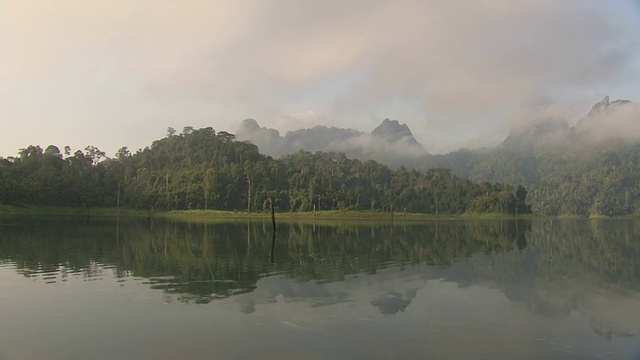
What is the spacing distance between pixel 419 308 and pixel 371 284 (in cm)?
462

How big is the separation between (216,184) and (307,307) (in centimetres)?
11116

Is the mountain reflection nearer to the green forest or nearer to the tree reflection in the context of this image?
the tree reflection

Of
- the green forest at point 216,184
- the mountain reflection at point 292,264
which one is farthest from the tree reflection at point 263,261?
the green forest at point 216,184

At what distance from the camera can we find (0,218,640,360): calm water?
483 inches

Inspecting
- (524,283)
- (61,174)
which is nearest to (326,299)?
(524,283)

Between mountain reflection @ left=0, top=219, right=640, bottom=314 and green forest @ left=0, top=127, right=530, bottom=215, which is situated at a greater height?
green forest @ left=0, top=127, right=530, bottom=215

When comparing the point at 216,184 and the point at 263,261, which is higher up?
the point at 216,184

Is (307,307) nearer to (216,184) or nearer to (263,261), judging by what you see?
(263,261)

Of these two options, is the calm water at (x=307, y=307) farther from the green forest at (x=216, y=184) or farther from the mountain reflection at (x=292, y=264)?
the green forest at (x=216, y=184)

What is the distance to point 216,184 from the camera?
4892 inches

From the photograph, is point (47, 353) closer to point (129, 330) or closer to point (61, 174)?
point (129, 330)

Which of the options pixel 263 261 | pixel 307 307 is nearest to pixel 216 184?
pixel 263 261

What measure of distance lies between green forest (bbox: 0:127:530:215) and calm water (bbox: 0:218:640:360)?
73484 millimetres

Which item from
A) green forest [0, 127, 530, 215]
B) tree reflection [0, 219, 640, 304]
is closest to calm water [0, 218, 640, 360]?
tree reflection [0, 219, 640, 304]
